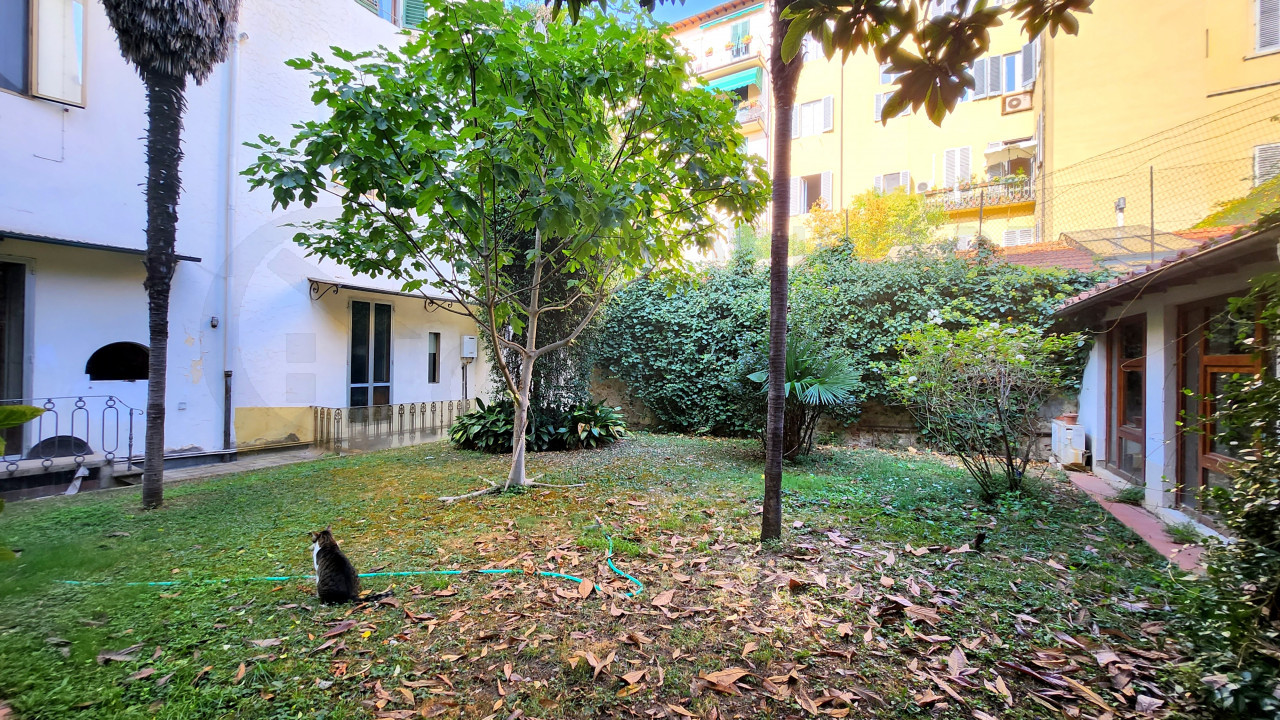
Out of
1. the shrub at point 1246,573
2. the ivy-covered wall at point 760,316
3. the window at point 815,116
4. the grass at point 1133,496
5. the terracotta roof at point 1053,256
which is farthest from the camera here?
the window at point 815,116

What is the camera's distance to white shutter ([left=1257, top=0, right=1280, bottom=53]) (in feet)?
28.2

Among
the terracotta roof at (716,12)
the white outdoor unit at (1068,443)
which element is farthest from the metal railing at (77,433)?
the terracotta roof at (716,12)

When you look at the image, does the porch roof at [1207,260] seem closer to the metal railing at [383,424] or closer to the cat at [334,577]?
the cat at [334,577]

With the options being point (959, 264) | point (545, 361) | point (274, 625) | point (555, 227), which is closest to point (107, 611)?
point (274, 625)

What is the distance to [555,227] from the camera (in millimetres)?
3732

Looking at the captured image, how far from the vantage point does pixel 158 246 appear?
513 cm

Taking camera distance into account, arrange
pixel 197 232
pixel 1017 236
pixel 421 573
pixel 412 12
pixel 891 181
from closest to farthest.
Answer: pixel 421 573 < pixel 197 232 < pixel 412 12 < pixel 1017 236 < pixel 891 181

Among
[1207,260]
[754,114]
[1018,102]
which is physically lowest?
[1207,260]

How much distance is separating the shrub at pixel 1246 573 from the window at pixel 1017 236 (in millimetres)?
14767

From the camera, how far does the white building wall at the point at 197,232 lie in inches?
249

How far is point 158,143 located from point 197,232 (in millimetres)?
3033

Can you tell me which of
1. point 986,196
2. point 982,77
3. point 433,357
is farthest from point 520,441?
point 982,77

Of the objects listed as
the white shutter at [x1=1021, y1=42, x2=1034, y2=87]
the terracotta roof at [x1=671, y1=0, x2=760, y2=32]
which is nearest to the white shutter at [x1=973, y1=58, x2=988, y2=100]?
the white shutter at [x1=1021, y1=42, x2=1034, y2=87]

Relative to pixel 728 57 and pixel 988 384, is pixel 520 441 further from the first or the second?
pixel 728 57
